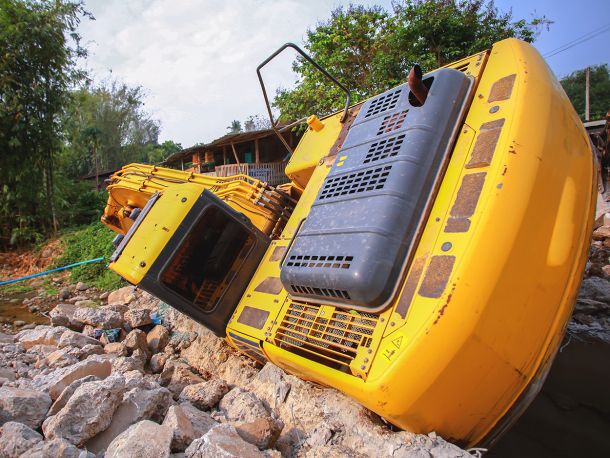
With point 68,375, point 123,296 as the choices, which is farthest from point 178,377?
point 123,296

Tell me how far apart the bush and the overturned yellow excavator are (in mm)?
6146

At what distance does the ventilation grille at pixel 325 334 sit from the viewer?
71.9 inches

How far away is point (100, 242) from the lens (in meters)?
10.4

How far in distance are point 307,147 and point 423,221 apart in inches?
68.0

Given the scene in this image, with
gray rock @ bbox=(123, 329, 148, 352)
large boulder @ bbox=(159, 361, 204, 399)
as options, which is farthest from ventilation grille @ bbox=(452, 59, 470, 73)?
gray rock @ bbox=(123, 329, 148, 352)

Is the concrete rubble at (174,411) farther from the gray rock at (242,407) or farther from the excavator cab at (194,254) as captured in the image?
the excavator cab at (194,254)

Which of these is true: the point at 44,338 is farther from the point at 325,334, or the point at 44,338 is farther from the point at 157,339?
the point at 325,334

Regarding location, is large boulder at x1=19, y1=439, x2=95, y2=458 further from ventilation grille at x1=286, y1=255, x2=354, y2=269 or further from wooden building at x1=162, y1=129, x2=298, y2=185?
wooden building at x1=162, y1=129, x2=298, y2=185

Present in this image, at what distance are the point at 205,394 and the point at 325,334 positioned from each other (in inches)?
39.6

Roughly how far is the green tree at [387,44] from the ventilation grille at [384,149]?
8595 millimetres

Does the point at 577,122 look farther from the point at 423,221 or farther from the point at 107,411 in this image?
the point at 107,411

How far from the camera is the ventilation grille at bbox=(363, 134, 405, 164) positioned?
6.73 feet

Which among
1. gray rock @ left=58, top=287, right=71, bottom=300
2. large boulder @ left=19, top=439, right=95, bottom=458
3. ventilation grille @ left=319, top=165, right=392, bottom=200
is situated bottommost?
gray rock @ left=58, top=287, right=71, bottom=300

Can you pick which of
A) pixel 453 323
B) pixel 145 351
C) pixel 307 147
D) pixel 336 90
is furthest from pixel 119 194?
pixel 336 90
